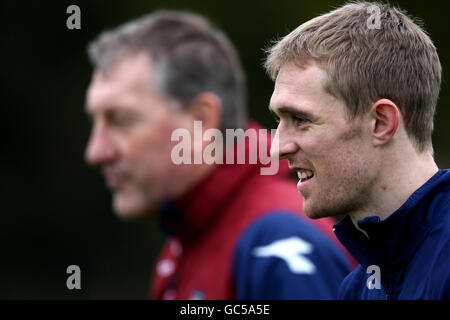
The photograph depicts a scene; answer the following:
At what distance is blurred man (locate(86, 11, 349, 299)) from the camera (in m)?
3.86

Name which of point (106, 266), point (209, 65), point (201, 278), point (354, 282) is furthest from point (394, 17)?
point (106, 266)

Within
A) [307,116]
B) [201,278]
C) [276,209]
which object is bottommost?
[201,278]

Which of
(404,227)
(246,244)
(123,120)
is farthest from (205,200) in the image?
(404,227)

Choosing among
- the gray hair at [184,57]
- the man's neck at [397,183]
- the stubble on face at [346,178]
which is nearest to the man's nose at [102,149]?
the gray hair at [184,57]

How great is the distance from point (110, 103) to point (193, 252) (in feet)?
2.95

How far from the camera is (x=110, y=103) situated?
4.29 metres

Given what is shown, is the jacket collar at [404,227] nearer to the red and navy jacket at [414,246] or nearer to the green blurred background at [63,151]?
the red and navy jacket at [414,246]

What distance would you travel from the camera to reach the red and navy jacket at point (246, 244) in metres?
3.46

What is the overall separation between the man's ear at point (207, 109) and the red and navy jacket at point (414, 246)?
6.96 feet

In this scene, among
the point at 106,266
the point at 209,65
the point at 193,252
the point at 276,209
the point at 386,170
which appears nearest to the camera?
the point at 386,170

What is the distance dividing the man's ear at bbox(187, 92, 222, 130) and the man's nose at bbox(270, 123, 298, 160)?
197 cm

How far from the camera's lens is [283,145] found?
232 cm

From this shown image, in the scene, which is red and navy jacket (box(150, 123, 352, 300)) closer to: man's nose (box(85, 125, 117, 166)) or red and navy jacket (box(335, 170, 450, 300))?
man's nose (box(85, 125, 117, 166))

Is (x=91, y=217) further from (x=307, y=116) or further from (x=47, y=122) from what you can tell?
(x=307, y=116)
